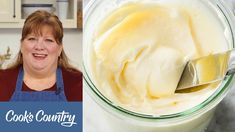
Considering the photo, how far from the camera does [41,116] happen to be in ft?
2.68

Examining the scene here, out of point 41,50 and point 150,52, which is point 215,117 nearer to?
point 150,52

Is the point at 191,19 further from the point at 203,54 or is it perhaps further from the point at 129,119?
the point at 129,119

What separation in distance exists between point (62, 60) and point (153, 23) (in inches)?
8.2

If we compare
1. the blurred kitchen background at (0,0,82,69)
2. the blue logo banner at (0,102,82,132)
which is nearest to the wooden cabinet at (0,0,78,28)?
the blurred kitchen background at (0,0,82,69)

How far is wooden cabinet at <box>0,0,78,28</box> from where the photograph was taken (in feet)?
2.62

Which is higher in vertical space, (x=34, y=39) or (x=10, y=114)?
(x=34, y=39)

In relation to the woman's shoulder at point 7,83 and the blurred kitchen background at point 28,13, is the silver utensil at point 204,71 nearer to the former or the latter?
the blurred kitchen background at point 28,13

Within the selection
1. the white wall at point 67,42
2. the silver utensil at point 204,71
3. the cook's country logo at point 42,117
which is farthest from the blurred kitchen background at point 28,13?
the silver utensil at point 204,71

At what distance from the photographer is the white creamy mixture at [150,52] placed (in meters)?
0.80

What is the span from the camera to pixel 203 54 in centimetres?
82

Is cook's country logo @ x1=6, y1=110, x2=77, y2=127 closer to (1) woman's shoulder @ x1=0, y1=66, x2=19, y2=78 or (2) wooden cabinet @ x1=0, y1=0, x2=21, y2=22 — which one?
(1) woman's shoulder @ x1=0, y1=66, x2=19, y2=78

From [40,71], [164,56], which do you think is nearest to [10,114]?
[40,71]

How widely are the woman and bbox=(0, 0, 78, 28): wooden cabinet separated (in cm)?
2

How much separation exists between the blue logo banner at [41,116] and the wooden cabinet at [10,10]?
0.18 meters
